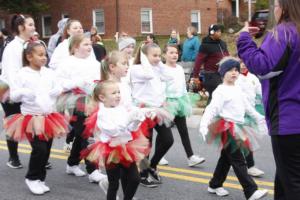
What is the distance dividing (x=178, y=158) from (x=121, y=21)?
27.3 m

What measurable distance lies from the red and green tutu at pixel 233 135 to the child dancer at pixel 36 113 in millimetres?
1808

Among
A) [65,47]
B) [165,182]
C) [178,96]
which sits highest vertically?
[65,47]

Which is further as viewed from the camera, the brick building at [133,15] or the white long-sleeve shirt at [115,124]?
the brick building at [133,15]

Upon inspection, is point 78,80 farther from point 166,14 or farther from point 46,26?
point 46,26

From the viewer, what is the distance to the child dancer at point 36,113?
6.03 m

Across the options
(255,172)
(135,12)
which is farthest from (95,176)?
(135,12)

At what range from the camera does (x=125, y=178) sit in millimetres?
5172

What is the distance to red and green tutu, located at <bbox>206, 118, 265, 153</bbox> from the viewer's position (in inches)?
225

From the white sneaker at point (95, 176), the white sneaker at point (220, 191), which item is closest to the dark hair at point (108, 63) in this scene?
the white sneaker at point (95, 176)

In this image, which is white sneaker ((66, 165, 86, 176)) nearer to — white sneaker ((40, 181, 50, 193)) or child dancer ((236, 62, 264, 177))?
white sneaker ((40, 181, 50, 193))

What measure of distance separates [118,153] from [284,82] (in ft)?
6.27

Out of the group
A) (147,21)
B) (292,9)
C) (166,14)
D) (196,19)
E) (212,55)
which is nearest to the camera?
(292,9)

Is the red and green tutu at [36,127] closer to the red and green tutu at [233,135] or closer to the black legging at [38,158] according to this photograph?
the black legging at [38,158]

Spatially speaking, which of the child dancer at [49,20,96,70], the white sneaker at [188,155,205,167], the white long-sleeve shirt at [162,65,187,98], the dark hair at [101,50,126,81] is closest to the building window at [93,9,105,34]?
the child dancer at [49,20,96,70]
